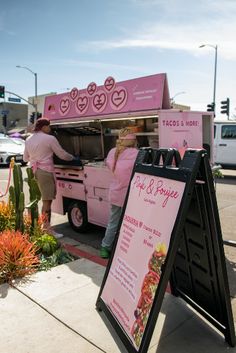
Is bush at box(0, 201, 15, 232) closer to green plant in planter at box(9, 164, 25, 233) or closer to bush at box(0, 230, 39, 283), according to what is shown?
green plant in planter at box(9, 164, 25, 233)

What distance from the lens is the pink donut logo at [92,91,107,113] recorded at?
17.9ft

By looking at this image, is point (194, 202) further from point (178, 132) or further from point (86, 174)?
point (86, 174)

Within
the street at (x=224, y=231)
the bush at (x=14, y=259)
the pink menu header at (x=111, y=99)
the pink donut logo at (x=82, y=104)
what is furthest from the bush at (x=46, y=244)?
the pink donut logo at (x=82, y=104)

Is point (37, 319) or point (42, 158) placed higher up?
point (42, 158)

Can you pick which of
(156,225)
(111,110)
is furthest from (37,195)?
(156,225)

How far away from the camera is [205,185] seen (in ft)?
8.32

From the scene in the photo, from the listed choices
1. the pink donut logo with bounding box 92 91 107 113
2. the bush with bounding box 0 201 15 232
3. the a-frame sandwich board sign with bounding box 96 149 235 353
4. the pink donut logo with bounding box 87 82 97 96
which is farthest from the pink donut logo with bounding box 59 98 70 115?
the a-frame sandwich board sign with bounding box 96 149 235 353

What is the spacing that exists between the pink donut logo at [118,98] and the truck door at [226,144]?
9.59 meters

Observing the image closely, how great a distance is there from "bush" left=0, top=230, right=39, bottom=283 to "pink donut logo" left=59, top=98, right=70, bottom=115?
9.32 feet

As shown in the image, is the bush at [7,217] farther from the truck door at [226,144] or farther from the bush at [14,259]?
the truck door at [226,144]

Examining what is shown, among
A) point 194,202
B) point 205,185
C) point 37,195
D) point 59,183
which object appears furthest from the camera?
point 59,183

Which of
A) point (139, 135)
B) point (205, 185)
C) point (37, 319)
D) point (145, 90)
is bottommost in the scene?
point (37, 319)

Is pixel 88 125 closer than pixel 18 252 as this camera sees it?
No

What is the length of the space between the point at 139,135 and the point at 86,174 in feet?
3.48
